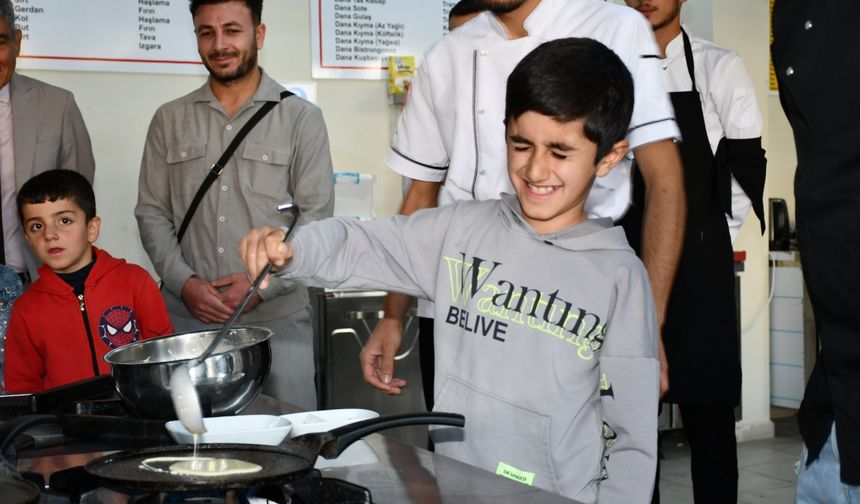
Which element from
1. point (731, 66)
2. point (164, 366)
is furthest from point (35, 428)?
point (731, 66)

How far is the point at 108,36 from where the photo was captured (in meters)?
3.73

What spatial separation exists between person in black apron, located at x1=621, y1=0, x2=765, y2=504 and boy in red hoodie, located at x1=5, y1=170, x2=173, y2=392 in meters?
1.25

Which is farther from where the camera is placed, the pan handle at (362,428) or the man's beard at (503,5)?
the man's beard at (503,5)

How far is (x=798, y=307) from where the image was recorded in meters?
5.27

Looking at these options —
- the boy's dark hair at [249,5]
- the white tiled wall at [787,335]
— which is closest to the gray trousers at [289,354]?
the boy's dark hair at [249,5]

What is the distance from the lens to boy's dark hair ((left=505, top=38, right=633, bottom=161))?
156cm

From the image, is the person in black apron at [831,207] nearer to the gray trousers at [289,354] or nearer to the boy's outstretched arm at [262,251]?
the boy's outstretched arm at [262,251]

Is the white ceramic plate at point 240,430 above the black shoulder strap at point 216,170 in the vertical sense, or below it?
Result: below

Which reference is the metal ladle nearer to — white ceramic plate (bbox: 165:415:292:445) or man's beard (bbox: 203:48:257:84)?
white ceramic plate (bbox: 165:415:292:445)

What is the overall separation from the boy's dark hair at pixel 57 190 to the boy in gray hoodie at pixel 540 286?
1287mm

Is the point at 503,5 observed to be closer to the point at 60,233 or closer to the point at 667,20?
the point at 667,20

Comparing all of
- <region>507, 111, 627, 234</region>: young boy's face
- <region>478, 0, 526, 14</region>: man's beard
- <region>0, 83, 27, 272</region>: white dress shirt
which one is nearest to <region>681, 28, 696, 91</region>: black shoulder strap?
<region>478, 0, 526, 14</region>: man's beard

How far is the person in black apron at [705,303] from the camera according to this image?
8.15 ft

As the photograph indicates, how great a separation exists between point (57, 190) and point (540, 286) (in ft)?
5.22
